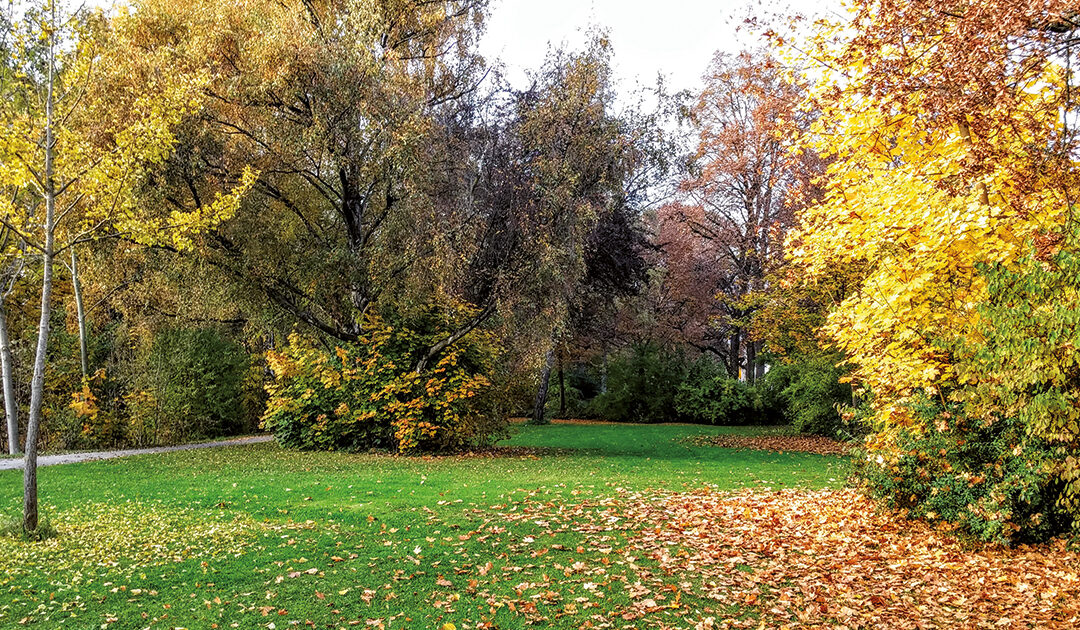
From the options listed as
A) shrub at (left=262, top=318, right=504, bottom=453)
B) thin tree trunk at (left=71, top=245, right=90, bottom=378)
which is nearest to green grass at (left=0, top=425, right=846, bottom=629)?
shrub at (left=262, top=318, right=504, bottom=453)

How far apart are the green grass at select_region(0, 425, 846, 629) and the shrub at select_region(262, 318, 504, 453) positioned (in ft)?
9.64

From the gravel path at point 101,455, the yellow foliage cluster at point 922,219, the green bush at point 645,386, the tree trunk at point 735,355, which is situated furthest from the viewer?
the tree trunk at point 735,355

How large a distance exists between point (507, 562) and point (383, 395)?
31.6ft

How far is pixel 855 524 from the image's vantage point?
7.36 meters

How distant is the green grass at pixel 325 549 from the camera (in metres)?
5.02

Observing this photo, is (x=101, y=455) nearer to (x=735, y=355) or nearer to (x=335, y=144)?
(x=335, y=144)

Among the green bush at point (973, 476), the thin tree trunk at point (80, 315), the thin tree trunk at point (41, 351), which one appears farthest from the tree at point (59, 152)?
the thin tree trunk at point (80, 315)

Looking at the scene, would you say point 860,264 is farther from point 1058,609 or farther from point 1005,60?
point 1058,609

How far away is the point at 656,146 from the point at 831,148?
770 cm

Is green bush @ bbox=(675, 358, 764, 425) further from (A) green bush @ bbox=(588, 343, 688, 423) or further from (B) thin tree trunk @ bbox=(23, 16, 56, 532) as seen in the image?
(B) thin tree trunk @ bbox=(23, 16, 56, 532)

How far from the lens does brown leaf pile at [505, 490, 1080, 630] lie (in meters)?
4.98

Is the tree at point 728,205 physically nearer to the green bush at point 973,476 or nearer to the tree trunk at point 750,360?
the tree trunk at point 750,360

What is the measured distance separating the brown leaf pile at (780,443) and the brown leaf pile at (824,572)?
946 cm

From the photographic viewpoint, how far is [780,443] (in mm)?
18828
